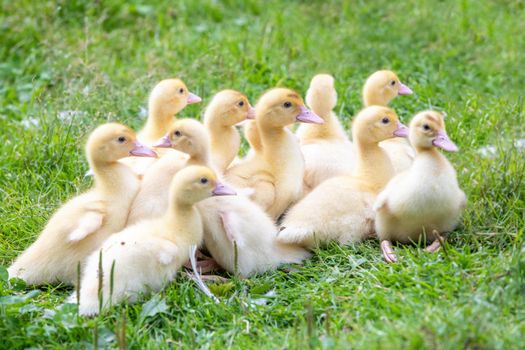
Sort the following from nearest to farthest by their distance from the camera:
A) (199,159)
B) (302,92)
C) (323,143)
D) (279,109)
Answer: (199,159)
(279,109)
(323,143)
(302,92)

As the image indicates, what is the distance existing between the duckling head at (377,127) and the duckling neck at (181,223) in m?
1.23

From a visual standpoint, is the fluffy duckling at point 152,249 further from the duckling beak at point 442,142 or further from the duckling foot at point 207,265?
the duckling beak at point 442,142

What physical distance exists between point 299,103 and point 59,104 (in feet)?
7.78

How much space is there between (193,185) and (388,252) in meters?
1.12

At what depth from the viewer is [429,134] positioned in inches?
204

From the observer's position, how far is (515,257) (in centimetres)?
452

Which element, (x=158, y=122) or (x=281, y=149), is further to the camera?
(x=158, y=122)

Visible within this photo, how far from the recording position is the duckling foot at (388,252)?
5.04 metres

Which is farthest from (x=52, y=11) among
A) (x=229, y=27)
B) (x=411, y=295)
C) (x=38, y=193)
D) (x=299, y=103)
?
(x=411, y=295)

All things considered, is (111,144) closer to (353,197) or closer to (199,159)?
(199,159)

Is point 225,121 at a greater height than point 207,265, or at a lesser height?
greater

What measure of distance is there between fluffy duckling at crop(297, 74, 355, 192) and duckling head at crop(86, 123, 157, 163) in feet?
3.97

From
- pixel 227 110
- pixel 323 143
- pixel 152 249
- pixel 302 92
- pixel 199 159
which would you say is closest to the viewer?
pixel 152 249

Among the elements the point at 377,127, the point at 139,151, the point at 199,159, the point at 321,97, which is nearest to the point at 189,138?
the point at 199,159
